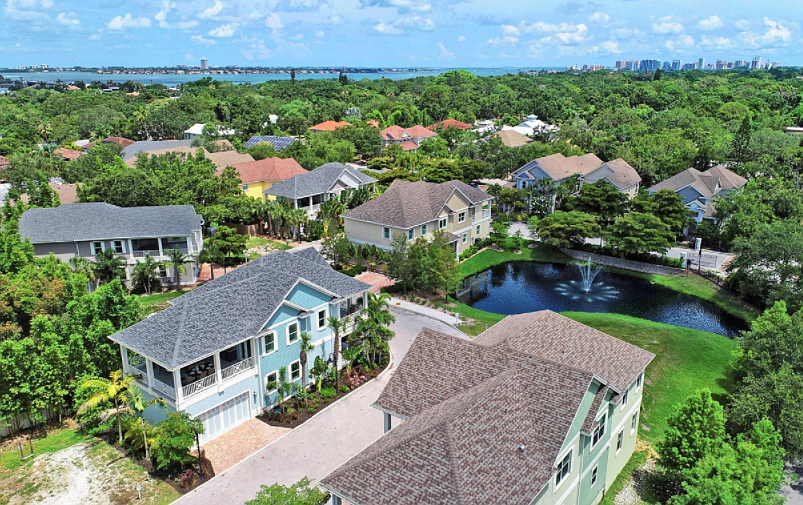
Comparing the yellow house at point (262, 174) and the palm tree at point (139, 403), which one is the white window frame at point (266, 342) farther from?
Answer: the yellow house at point (262, 174)

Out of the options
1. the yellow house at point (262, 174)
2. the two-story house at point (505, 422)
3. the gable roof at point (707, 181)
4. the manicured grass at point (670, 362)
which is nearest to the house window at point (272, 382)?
the two-story house at point (505, 422)

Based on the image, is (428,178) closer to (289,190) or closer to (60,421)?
(289,190)

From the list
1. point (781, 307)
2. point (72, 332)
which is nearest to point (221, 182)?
point (72, 332)

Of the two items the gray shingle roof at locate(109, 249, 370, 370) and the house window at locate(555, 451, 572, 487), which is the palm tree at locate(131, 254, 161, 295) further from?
the house window at locate(555, 451, 572, 487)

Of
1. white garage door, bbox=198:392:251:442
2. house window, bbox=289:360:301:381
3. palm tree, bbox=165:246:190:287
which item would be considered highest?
palm tree, bbox=165:246:190:287

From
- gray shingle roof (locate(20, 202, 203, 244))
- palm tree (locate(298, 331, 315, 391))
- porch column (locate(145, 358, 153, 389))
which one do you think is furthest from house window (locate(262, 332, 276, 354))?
gray shingle roof (locate(20, 202, 203, 244))

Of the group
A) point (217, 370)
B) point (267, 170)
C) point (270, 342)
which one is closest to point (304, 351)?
point (270, 342)
